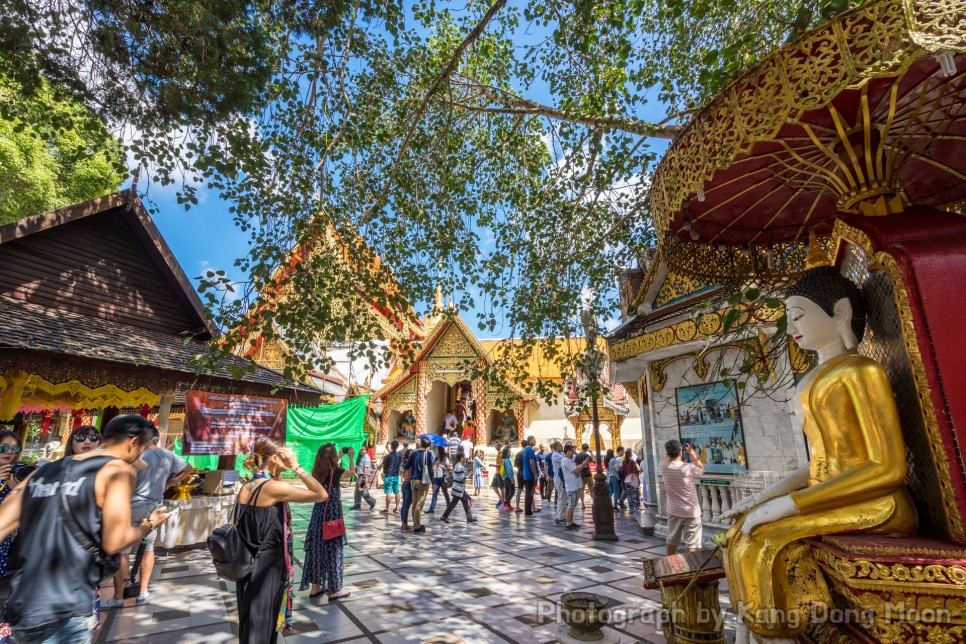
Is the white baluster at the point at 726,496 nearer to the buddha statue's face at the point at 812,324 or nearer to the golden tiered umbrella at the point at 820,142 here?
the golden tiered umbrella at the point at 820,142

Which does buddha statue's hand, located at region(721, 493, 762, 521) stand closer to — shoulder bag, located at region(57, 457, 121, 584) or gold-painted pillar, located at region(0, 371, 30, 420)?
shoulder bag, located at region(57, 457, 121, 584)

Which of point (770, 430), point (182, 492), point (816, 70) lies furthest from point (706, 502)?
point (182, 492)

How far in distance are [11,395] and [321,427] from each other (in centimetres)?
515

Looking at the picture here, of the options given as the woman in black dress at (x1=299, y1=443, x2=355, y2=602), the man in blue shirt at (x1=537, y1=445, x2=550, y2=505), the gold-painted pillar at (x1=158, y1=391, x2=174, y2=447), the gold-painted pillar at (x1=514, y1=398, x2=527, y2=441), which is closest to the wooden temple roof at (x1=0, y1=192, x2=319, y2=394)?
the gold-painted pillar at (x1=158, y1=391, x2=174, y2=447)

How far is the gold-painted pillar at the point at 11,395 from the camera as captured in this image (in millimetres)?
6867

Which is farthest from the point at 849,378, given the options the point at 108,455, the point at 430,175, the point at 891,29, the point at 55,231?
the point at 55,231

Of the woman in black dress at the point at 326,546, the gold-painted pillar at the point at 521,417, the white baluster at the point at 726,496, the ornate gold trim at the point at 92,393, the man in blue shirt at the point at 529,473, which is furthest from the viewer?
the gold-painted pillar at the point at 521,417

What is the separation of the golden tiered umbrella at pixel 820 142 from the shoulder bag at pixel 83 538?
3.21 m

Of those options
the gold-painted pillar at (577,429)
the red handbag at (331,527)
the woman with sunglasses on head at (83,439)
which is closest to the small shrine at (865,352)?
the red handbag at (331,527)

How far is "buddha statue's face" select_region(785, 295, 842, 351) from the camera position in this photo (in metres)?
2.05

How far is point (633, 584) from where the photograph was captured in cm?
522

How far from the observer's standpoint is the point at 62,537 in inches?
82.7

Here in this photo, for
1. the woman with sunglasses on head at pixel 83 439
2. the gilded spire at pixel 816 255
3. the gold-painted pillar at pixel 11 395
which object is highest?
the gilded spire at pixel 816 255

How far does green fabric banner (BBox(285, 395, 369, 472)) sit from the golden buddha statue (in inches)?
369
